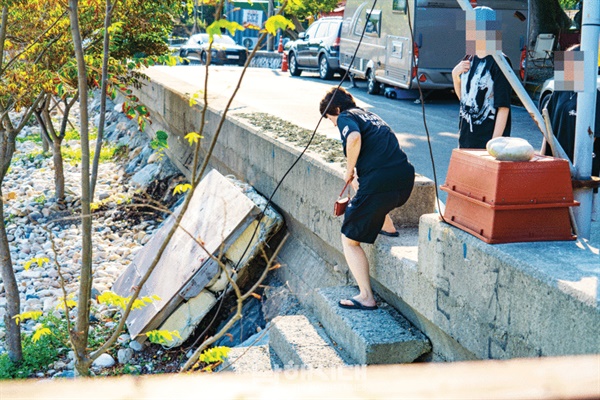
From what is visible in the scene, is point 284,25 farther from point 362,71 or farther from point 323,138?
point 362,71

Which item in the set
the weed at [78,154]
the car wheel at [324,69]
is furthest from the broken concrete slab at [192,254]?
the car wheel at [324,69]

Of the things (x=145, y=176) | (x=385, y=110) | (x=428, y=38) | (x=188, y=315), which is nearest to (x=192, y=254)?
(x=188, y=315)

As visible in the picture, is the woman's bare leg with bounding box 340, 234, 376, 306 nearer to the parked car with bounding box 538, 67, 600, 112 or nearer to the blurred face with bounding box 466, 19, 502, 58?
the blurred face with bounding box 466, 19, 502, 58

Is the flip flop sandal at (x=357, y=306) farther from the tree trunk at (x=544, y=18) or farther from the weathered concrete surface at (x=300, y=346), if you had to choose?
the tree trunk at (x=544, y=18)

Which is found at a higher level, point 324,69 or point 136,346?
point 324,69

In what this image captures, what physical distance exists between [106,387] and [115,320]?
7580 mm

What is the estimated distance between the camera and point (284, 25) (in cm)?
379

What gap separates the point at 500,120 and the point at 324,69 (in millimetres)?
18595

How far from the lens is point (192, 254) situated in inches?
306

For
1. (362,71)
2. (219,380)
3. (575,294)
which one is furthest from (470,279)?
(362,71)

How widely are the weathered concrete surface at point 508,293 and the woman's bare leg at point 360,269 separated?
61cm

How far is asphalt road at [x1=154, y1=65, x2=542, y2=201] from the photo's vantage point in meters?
10.4

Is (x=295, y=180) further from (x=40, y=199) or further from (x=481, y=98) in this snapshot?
(x=40, y=199)

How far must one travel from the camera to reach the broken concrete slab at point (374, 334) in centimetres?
470
